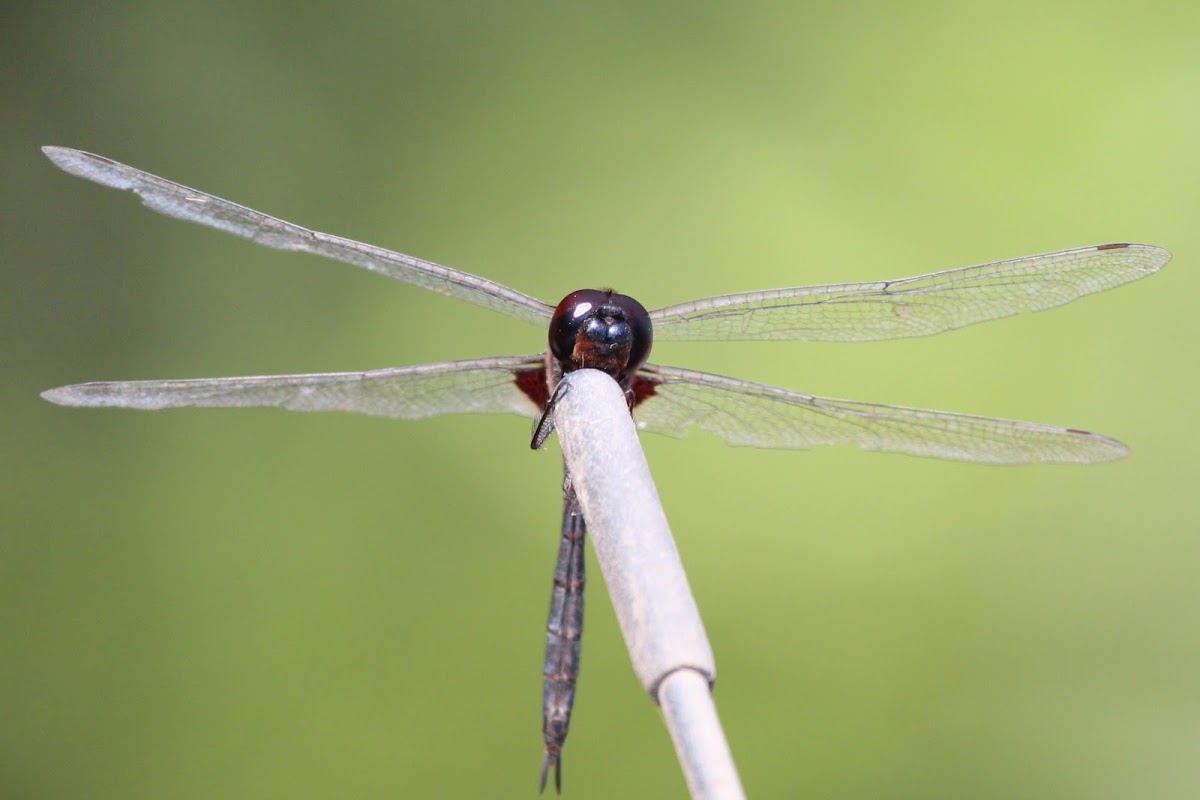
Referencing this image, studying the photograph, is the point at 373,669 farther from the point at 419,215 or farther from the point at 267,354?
the point at 419,215

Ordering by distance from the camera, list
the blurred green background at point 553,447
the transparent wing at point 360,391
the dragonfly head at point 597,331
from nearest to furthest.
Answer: the dragonfly head at point 597,331, the transparent wing at point 360,391, the blurred green background at point 553,447

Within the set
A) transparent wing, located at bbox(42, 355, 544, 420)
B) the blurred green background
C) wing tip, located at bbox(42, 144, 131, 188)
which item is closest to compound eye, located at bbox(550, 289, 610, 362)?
transparent wing, located at bbox(42, 355, 544, 420)

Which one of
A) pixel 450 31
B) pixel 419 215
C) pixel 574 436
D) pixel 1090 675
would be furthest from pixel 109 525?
pixel 1090 675

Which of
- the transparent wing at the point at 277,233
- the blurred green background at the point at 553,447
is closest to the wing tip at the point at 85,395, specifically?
the transparent wing at the point at 277,233

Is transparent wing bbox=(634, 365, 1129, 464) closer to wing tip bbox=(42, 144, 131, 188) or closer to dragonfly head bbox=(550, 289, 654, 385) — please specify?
dragonfly head bbox=(550, 289, 654, 385)

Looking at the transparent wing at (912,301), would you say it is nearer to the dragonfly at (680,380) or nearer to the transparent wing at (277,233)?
the dragonfly at (680,380)

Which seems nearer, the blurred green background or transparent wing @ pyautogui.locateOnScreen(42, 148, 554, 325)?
transparent wing @ pyautogui.locateOnScreen(42, 148, 554, 325)
